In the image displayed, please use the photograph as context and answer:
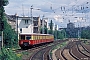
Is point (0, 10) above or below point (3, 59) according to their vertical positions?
above

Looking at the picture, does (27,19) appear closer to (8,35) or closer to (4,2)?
(8,35)

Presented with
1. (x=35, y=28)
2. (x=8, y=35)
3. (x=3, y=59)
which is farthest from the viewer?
(x=35, y=28)

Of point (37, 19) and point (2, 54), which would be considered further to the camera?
point (37, 19)

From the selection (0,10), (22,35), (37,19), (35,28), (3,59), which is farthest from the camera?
(37,19)

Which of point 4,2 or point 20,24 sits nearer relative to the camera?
point 4,2

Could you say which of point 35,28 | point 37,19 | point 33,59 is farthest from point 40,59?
point 37,19

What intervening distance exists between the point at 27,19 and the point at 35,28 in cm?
1258

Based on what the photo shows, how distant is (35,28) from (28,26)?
49.2 feet

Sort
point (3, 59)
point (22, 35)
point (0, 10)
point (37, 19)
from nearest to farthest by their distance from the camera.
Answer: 1. point (3, 59)
2. point (0, 10)
3. point (22, 35)
4. point (37, 19)

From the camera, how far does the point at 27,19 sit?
330 ft

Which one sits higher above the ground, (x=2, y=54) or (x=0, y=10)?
(x=0, y=10)

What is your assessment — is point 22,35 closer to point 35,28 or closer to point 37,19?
point 35,28

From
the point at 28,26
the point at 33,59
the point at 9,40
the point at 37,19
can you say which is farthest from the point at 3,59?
the point at 37,19

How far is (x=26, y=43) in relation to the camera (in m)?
45.8
